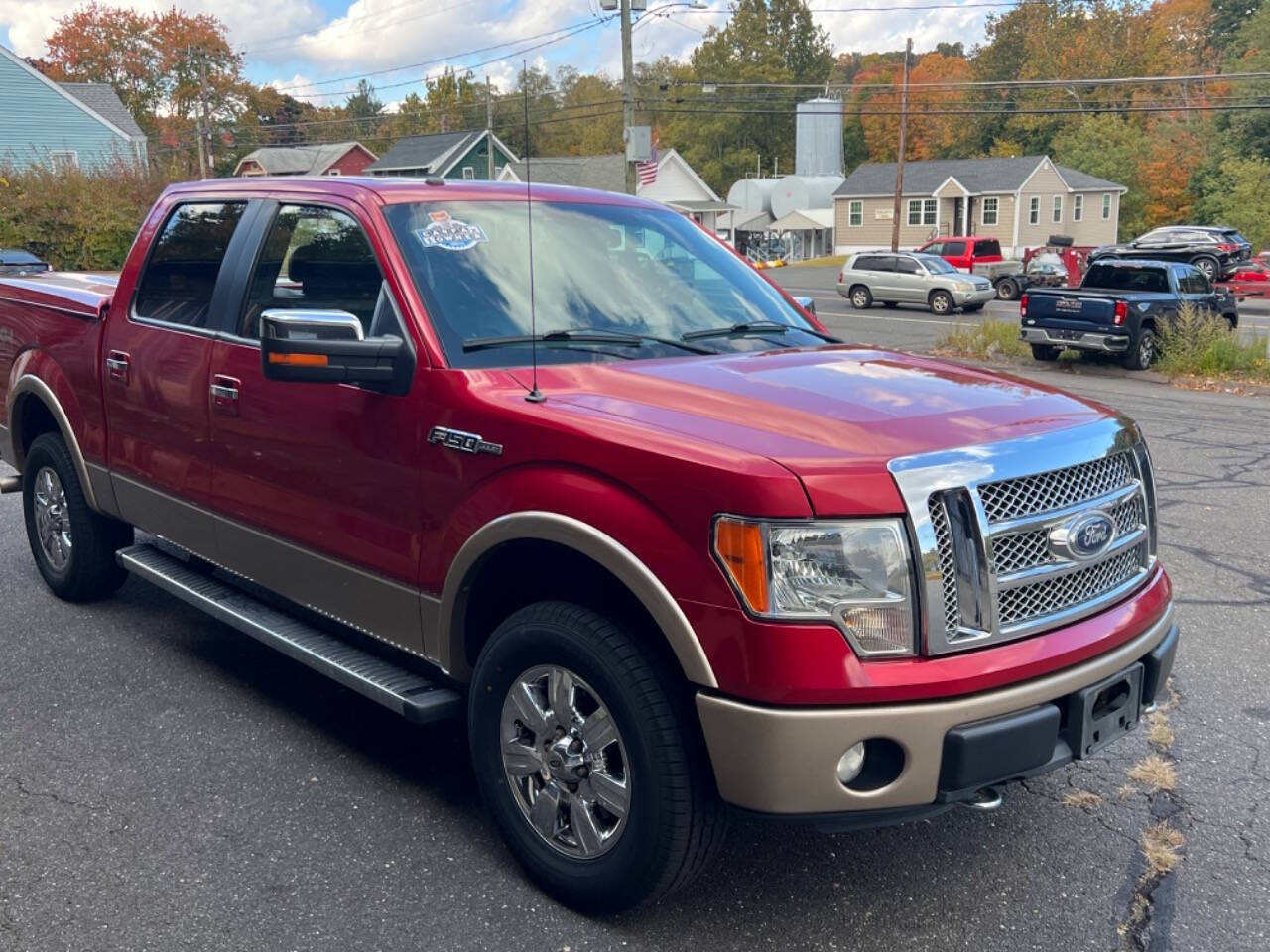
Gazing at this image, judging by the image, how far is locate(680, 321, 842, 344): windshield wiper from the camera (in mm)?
4105

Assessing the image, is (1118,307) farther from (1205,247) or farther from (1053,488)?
(1205,247)

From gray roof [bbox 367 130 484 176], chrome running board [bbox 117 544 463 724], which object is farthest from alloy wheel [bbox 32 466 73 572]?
gray roof [bbox 367 130 484 176]

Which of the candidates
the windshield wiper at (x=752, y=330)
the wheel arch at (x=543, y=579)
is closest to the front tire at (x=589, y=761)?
the wheel arch at (x=543, y=579)

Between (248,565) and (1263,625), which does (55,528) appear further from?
(1263,625)

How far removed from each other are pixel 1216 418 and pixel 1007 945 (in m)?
11.4

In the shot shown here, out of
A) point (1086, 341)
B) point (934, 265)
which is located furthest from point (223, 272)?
point (934, 265)

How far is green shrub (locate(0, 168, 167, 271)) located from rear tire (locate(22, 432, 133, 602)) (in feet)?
79.3

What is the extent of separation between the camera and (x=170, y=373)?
475 centimetres

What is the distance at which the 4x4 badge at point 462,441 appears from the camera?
131 inches

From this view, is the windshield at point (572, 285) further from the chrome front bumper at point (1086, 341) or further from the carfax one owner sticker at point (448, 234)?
the chrome front bumper at point (1086, 341)

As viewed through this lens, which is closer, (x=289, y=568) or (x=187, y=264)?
(x=289, y=568)

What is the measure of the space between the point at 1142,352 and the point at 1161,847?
1592cm

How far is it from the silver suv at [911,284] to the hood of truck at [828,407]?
28625 millimetres

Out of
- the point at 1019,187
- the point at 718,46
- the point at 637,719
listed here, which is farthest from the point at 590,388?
the point at 718,46
